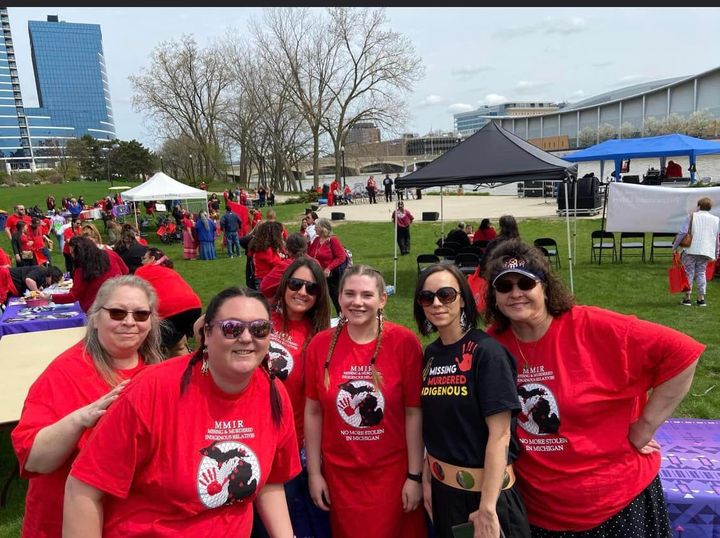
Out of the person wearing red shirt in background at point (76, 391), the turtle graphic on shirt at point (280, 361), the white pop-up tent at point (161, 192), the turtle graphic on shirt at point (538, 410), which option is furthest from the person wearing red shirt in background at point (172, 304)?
the white pop-up tent at point (161, 192)

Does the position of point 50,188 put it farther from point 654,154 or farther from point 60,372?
point 60,372

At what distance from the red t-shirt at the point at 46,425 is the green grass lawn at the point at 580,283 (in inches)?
89.5

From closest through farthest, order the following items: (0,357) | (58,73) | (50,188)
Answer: (0,357) → (50,188) → (58,73)

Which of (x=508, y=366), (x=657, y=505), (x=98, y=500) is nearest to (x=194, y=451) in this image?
(x=98, y=500)

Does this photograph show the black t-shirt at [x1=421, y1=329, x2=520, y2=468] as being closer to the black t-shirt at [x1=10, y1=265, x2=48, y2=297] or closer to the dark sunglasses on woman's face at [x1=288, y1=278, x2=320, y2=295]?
the dark sunglasses on woman's face at [x1=288, y1=278, x2=320, y2=295]

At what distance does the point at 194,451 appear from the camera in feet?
5.53

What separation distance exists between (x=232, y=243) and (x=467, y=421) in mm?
15742

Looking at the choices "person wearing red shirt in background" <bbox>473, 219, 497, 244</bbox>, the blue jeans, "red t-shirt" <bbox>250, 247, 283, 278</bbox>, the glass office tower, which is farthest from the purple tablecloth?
the glass office tower

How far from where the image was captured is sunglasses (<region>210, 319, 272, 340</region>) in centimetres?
175

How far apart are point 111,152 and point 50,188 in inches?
561

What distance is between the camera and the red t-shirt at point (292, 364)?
2.65 metres

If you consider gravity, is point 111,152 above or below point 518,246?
above

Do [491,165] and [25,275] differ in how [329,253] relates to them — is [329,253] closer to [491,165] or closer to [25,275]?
[491,165]

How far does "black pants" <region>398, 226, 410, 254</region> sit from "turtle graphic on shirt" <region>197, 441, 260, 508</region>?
12818 mm
